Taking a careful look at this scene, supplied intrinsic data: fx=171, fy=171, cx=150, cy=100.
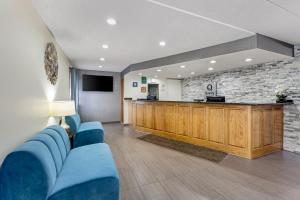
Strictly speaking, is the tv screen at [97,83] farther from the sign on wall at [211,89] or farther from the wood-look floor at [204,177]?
the wood-look floor at [204,177]

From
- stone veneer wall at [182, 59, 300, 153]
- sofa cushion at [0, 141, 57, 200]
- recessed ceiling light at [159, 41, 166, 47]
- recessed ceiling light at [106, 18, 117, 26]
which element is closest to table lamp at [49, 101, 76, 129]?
recessed ceiling light at [106, 18, 117, 26]

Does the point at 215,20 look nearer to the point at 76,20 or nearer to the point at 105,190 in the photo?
the point at 76,20

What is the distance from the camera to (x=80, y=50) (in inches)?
182

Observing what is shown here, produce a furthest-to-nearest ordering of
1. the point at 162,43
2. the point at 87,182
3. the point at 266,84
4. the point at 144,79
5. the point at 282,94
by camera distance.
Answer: the point at 144,79, the point at 266,84, the point at 282,94, the point at 162,43, the point at 87,182

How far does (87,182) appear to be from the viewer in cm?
153

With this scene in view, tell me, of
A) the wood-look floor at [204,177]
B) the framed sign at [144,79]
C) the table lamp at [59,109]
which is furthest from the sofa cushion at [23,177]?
the framed sign at [144,79]

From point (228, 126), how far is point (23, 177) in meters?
3.65

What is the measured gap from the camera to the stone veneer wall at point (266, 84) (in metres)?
4.09

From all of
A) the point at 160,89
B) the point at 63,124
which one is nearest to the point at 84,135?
the point at 63,124

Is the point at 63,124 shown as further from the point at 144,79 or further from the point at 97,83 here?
the point at 144,79

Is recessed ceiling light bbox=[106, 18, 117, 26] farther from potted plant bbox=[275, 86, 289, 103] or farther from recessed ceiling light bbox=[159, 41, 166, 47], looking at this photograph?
potted plant bbox=[275, 86, 289, 103]

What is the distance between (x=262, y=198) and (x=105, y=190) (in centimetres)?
189

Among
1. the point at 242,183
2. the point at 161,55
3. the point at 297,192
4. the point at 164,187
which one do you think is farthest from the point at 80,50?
the point at 297,192

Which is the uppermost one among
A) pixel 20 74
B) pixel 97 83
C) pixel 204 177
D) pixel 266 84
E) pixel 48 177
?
pixel 97 83
